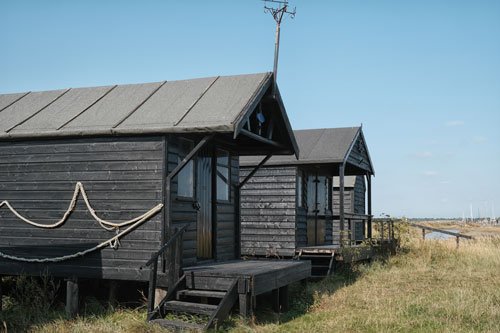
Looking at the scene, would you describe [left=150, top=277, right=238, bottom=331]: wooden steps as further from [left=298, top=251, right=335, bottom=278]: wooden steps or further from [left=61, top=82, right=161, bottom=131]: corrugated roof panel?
[left=298, top=251, right=335, bottom=278]: wooden steps

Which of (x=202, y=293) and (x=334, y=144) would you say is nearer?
(x=202, y=293)

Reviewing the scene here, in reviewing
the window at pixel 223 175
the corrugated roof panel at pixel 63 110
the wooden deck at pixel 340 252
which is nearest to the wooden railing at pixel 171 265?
the window at pixel 223 175

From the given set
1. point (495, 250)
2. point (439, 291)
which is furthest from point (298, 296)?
point (495, 250)

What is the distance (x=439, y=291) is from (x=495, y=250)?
1006cm

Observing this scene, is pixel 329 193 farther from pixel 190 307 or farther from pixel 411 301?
pixel 190 307

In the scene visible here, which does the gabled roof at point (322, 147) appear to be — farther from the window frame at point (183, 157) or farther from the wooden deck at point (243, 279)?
the wooden deck at point (243, 279)

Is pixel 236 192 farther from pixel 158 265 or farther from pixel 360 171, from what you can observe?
pixel 360 171

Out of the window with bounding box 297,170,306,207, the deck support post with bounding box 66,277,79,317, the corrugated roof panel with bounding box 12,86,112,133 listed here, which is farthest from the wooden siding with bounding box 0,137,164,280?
the window with bounding box 297,170,306,207

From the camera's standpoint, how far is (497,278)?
51.1ft

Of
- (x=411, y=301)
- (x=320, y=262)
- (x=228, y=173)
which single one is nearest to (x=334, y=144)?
(x=320, y=262)

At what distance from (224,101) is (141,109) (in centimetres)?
160

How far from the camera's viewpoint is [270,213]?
17688 mm

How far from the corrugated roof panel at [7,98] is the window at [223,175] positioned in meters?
4.73

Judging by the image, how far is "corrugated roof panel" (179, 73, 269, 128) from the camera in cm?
1014
